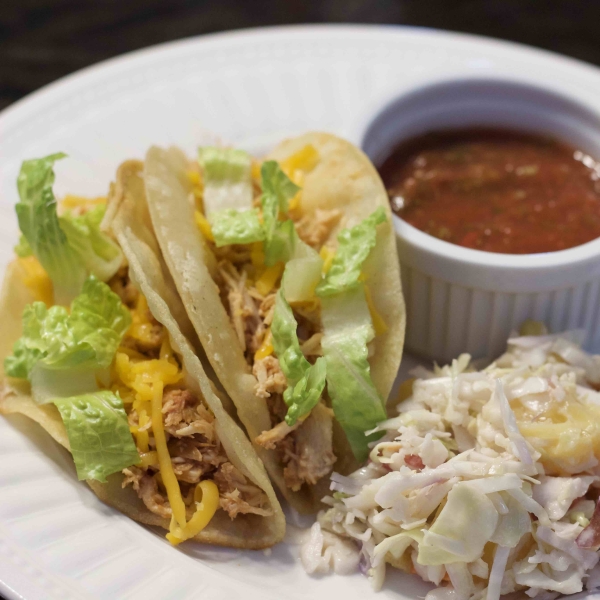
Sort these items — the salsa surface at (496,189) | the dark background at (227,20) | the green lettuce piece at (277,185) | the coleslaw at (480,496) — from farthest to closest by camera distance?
1. the dark background at (227,20)
2. the salsa surface at (496,189)
3. the green lettuce piece at (277,185)
4. the coleslaw at (480,496)

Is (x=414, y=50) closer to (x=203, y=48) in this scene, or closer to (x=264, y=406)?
(x=203, y=48)

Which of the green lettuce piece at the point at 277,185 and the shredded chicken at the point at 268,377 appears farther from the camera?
the green lettuce piece at the point at 277,185

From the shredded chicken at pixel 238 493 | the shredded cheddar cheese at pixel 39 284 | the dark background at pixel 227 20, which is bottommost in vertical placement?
the shredded chicken at pixel 238 493

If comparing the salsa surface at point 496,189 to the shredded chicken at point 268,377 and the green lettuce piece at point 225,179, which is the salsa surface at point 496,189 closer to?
the green lettuce piece at point 225,179

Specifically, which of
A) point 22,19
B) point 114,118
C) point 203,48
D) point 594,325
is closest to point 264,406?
point 594,325

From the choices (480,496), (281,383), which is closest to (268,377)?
(281,383)

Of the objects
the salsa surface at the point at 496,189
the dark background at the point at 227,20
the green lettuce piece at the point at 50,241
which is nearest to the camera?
the green lettuce piece at the point at 50,241

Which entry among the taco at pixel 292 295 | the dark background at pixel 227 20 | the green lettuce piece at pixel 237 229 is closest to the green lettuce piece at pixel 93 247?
the taco at pixel 292 295
